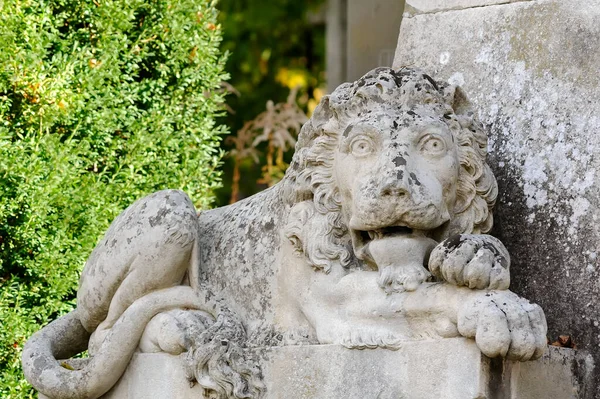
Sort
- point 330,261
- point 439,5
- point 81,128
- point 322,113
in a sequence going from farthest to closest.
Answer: point 81,128, point 439,5, point 322,113, point 330,261

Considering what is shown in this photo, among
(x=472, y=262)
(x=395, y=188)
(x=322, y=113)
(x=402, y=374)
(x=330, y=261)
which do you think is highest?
(x=322, y=113)

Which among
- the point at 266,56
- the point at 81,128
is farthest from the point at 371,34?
the point at 81,128

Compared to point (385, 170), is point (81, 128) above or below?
below

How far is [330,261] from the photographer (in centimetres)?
426

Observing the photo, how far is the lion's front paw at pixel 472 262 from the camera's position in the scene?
3.90 metres

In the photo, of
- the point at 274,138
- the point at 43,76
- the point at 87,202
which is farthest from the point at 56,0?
the point at 274,138

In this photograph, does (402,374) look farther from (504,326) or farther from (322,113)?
(322,113)

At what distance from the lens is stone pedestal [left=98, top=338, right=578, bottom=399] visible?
151 inches

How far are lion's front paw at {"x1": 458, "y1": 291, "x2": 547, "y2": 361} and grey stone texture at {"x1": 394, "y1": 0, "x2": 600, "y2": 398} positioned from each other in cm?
51

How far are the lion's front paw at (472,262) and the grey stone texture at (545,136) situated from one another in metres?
0.50

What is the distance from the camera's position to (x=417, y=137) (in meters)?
4.14

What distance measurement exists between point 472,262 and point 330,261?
53 cm

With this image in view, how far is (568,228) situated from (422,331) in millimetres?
761

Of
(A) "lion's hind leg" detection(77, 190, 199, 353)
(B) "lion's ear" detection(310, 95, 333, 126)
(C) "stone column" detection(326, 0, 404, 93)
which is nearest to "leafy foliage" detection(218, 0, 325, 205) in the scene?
(C) "stone column" detection(326, 0, 404, 93)
